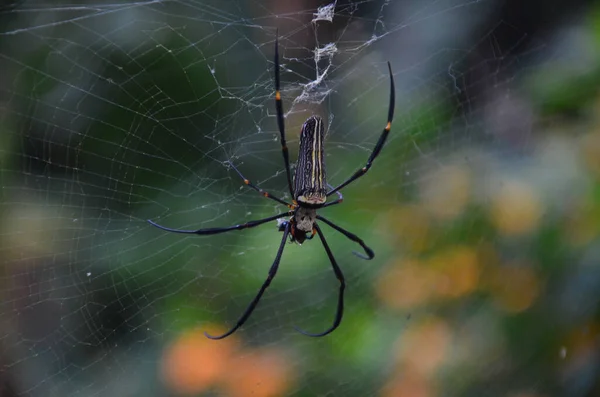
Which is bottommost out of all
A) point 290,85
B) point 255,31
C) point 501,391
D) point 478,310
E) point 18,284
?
point 501,391

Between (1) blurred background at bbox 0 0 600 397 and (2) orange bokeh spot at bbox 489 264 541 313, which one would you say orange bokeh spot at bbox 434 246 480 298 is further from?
(2) orange bokeh spot at bbox 489 264 541 313

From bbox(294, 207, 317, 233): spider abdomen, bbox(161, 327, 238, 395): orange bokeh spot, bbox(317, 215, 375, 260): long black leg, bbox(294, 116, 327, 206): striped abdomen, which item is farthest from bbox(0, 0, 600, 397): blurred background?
bbox(294, 116, 327, 206): striped abdomen

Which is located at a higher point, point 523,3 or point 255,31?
point 255,31

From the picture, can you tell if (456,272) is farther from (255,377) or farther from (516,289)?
(255,377)

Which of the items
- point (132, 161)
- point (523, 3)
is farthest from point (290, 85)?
point (523, 3)

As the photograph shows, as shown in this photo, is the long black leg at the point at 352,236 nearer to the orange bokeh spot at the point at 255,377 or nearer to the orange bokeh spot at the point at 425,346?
the orange bokeh spot at the point at 425,346

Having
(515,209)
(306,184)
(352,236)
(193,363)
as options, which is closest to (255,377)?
(193,363)

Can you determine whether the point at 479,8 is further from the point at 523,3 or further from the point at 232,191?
the point at 232,191
